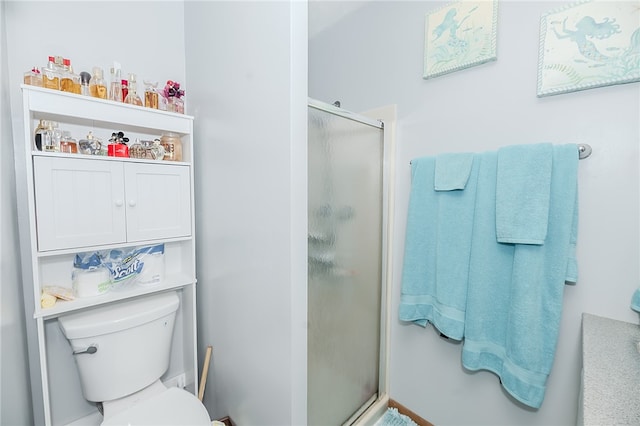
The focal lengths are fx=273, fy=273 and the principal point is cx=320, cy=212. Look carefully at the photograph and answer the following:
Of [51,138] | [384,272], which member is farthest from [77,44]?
[384,272]

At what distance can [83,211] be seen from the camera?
1.04 metres

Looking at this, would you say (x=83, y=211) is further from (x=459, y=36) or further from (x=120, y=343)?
(x=459, y=36)

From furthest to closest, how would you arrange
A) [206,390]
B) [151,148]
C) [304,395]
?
[206,390] → [151,148] → [304,395]

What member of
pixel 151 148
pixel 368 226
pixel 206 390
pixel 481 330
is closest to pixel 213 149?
pixel 151 148

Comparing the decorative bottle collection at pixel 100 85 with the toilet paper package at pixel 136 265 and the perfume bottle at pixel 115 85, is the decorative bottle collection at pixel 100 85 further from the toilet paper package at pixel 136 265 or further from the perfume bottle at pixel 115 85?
the toilet paper package at pixel 136 265

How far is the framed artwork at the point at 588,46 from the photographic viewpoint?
900 mm

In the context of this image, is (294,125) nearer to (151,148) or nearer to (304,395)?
(151,148)

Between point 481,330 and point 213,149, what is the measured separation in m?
1.45

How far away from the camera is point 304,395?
998mm

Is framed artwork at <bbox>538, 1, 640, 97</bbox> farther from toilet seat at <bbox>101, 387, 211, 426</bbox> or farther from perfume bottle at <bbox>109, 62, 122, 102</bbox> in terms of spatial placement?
→ toilet seat at <bbox>101, 387, 211, 426</bbox>

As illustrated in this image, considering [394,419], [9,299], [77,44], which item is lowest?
[394,419]

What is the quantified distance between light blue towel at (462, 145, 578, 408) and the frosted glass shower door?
50cm

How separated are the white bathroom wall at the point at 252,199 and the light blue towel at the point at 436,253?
69 cm

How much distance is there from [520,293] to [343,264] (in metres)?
0.72
